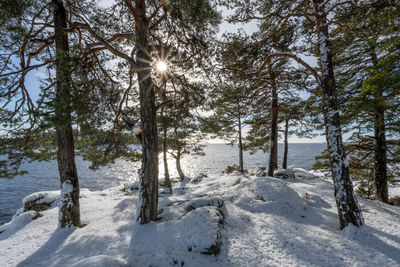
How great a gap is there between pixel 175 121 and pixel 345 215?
748 centimetres

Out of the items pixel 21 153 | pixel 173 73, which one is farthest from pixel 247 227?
pixel 21 153

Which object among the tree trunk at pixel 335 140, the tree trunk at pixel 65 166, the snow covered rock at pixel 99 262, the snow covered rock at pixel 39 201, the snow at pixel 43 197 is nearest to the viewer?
the snow covered rock at pixel 99 262

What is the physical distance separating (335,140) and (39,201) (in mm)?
14231

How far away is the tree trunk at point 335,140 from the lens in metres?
4.41

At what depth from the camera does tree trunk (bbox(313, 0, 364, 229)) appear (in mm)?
4414

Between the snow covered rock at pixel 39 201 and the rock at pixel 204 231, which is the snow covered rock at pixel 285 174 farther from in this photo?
the snow covered rock at pixel 39 201

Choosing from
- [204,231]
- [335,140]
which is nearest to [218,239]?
[204,231]

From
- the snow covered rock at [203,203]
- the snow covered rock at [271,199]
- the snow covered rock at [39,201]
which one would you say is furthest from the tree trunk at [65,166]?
the snow covered rock at [271,199]

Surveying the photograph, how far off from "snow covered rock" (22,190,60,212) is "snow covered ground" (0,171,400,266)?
2706 millimetres

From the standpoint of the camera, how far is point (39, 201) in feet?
28.6

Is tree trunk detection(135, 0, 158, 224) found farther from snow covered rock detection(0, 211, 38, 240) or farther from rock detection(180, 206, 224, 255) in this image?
snow covered rock detection(0, 211, 38, 240)

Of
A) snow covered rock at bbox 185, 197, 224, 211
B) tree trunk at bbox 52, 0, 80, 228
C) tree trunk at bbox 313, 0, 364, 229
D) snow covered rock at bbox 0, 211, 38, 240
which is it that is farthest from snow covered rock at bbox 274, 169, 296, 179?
snow covered rock at bbox 0, 211, 38, 240

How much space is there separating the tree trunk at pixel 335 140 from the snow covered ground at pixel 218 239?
1.74 feet

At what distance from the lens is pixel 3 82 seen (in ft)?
17.0
